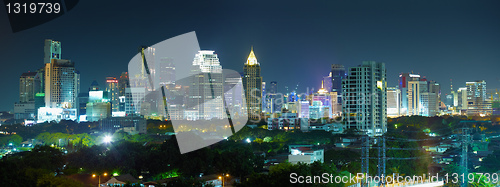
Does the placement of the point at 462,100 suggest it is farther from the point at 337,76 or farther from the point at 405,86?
the point at 337,76

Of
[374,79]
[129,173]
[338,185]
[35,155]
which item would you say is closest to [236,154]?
[129,173]

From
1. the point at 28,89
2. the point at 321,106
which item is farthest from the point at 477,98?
the point at 28,89

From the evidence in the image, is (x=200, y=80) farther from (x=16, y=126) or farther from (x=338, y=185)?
(x=338, y=185)

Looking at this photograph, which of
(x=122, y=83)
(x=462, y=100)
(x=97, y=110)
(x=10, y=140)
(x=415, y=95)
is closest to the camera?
(x=10, y=140)

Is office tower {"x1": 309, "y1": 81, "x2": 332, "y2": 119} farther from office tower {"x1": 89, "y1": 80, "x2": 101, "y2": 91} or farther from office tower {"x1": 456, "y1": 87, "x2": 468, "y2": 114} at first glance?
office tower {"x1": 89, "y1": 80, "x2": 101, "y2": 91}

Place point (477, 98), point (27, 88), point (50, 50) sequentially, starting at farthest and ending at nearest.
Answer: point (477, 98) < point (27, 88) < point (50, 50)

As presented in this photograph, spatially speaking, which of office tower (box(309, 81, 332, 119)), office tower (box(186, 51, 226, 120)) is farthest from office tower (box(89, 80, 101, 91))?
office tower (box(309, 81, 332, 119))

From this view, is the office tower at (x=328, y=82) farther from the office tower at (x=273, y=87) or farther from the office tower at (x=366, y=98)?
the office tower at (x=366, y=98)
